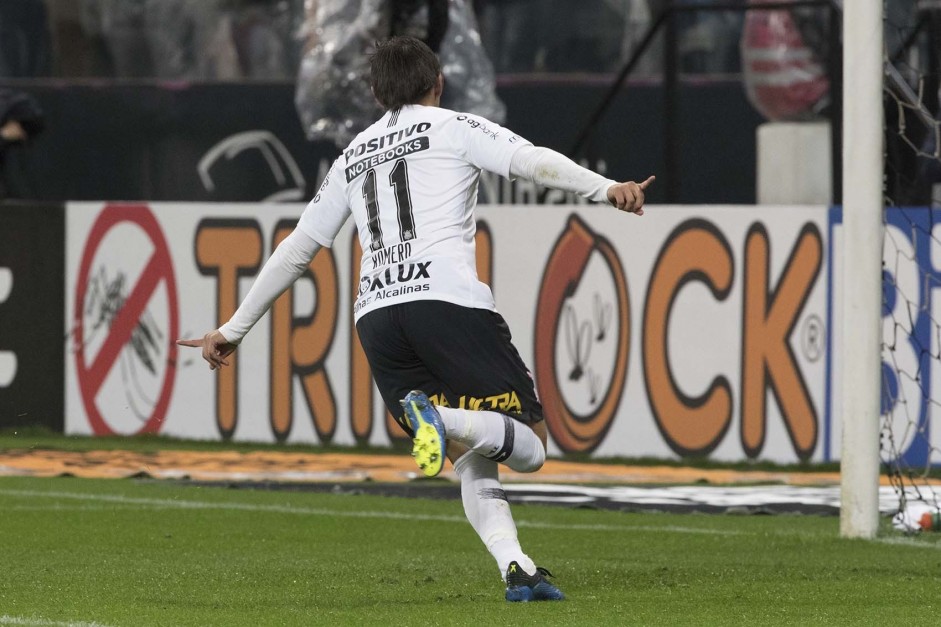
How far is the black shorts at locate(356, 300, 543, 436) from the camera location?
6977 millimetres

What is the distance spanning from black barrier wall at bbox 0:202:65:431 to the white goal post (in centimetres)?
718

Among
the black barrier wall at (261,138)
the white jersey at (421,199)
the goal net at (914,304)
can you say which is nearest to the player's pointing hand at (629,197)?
the white jersey at (421,199)

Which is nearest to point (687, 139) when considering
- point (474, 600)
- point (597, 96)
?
point (597, 96)

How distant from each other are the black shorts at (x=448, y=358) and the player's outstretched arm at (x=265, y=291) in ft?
1.26

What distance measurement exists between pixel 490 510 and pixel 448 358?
54 cm

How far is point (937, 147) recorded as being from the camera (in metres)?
12.9

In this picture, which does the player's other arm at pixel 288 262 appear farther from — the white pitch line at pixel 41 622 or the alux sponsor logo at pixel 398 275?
the white pitch line at pixel 41 622

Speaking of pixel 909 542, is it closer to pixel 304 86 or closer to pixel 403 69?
pixel 403 69

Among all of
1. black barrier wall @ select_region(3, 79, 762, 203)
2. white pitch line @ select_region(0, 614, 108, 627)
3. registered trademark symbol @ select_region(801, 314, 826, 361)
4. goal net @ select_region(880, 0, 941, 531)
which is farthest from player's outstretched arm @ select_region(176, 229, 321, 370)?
black barrier wall @ select_region(3, 79, 762, 203)

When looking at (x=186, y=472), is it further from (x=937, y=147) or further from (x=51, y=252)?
(x=937, y=147)

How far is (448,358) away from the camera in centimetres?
697

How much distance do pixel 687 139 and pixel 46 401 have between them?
7205 mm

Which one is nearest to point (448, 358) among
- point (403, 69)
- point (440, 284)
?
point (440, 284)

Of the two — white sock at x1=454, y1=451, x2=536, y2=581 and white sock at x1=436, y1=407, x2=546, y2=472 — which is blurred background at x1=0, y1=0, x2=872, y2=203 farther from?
white sock at x1=436, y1=407, x2=546, y2=472
